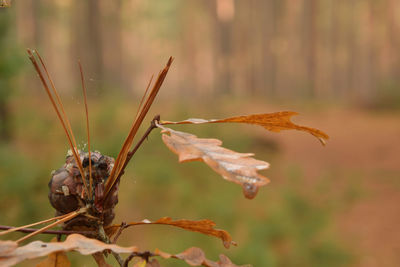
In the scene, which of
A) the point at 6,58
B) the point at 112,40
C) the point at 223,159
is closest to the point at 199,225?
the point at 223,159

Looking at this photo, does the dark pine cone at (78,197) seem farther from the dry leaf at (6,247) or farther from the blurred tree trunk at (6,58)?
the blurred tree trunk at (6,58)

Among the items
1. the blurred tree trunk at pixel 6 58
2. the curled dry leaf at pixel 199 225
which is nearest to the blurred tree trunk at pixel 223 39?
the blurred tree trunk at pixel 6 58

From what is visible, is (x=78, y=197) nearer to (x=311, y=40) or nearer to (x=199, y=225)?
(x=199, y=225)

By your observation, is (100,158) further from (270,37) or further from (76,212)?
(270,37)

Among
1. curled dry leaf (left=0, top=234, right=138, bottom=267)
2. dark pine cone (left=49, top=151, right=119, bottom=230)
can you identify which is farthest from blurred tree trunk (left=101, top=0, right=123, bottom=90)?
curled dry leaf (left=0, top=234, right=138, bottom=267)

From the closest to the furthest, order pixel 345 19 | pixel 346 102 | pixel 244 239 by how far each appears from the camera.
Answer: pixel 244 239 < pixel 346 102 < pixel 345 19

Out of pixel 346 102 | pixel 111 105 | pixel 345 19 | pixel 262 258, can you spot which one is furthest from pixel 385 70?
pixel 262 258

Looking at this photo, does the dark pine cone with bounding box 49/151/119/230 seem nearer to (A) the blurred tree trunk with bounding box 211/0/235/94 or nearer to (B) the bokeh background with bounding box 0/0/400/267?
(B) the bokeh background with bounding box 0/0/400/267
